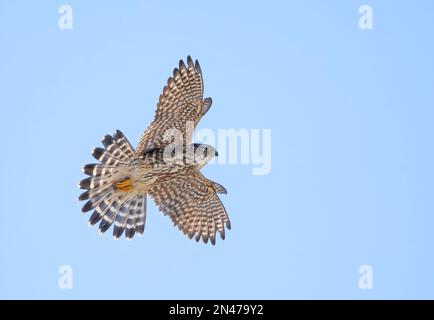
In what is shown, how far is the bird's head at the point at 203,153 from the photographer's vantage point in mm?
13062

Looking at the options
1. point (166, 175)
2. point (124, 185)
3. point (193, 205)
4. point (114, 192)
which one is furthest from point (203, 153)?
point (114, 192)

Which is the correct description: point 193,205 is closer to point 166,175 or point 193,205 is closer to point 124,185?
point 166,175

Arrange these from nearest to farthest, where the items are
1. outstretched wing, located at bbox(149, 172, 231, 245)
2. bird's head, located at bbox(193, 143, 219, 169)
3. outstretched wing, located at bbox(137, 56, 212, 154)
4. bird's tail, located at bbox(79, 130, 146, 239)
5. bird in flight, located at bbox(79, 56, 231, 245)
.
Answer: bird's tail, located at bbox(79, 130, 146, 239) < bird in flight, located at bbox(79, 56, 231, 245) < bird's head, located at bbox(193, 143, 219, 169) < outstretched wing, located at bbox(137, 56, 212, 154) < outstretched wing, located at bbox(149, 172, 231, 245)

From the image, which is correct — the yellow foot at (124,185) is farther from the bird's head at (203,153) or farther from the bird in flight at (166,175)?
the bird's head at (203,153)

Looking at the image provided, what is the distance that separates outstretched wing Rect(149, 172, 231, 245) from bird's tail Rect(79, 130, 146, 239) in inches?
18.9

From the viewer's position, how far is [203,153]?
43.0 ft

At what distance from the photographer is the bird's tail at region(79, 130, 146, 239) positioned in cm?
1273

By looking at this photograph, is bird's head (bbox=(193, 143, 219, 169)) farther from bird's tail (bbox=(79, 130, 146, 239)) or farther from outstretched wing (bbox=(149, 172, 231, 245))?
bird's tail (bbox=(79, 130, 146, 239))

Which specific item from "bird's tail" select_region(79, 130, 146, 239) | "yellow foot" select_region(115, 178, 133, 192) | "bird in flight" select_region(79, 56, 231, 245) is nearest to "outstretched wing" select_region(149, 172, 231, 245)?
"bird in flight" select_region(79, 56, 231, 245)

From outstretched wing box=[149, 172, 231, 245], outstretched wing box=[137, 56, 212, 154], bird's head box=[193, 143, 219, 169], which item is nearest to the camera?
bird's head box=[193, 143, 219, 169]

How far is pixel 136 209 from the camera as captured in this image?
1338cm

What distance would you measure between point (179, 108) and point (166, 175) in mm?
1033

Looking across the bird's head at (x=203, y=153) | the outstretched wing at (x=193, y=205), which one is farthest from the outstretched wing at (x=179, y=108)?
the outstretched wing at (x=193, y=205)
